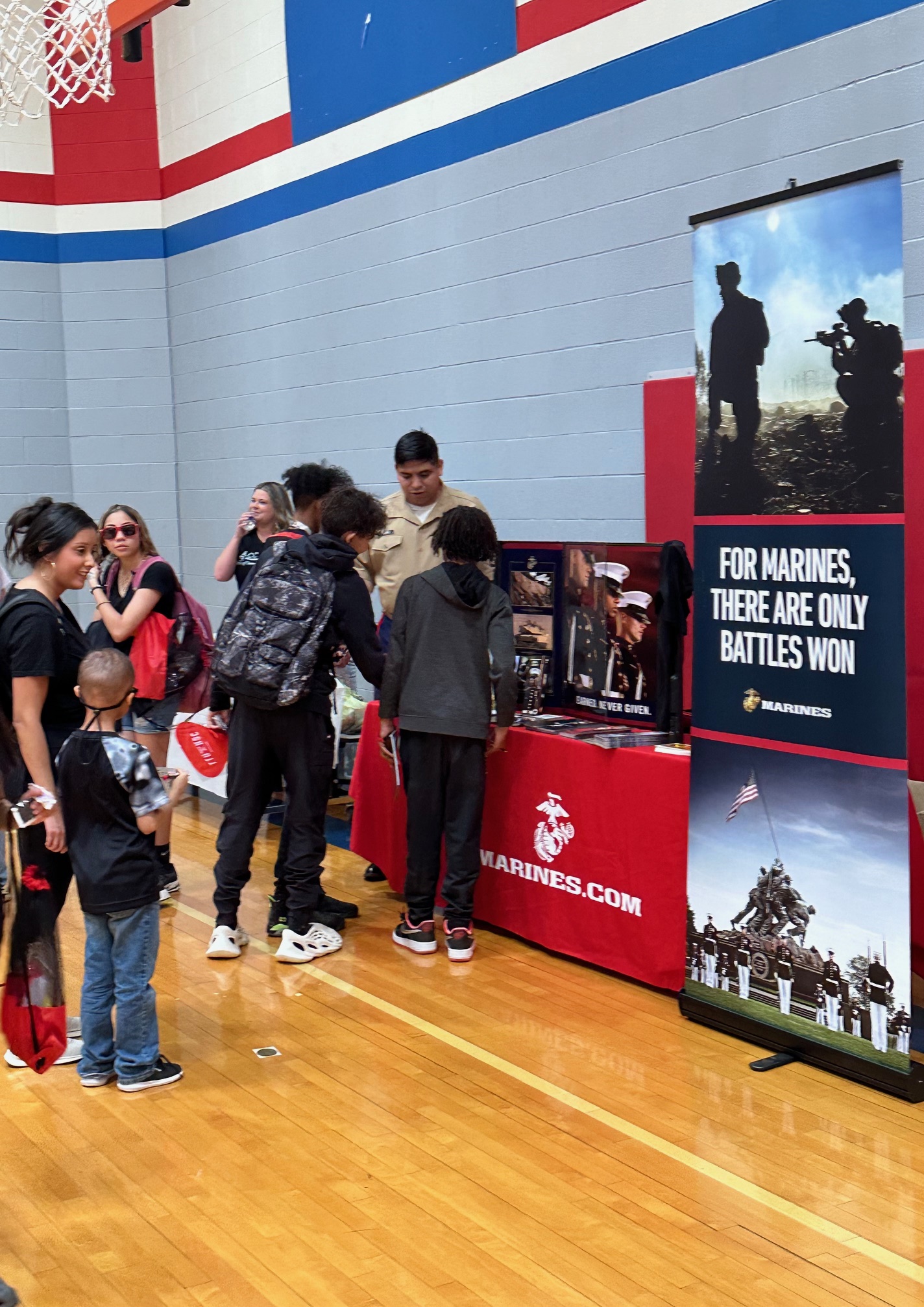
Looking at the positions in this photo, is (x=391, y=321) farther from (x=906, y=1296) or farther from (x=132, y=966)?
(x=906, y=1296)

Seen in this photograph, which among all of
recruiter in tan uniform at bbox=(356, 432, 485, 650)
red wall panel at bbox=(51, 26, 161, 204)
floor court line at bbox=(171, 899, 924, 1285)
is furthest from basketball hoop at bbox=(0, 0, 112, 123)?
floor court line at bbox=(171, 899, 924, 1285)

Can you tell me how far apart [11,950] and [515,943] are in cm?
226

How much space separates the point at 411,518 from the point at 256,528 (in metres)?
1.22

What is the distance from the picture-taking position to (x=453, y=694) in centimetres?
459

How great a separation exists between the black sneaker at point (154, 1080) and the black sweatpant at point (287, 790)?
98 centimetres

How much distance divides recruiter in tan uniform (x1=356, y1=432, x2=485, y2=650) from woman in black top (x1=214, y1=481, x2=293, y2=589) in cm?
55

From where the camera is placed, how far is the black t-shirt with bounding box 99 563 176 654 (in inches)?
205

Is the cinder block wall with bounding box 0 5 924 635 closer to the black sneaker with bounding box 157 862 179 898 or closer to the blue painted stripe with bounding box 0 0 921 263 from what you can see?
the blue painted stripe with bounding box 0 0 921 263

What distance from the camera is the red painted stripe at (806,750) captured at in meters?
3.48

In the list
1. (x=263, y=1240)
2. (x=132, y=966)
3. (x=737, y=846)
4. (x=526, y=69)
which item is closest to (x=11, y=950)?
(x=132, y=966)

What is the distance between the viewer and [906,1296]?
2586 millimetres

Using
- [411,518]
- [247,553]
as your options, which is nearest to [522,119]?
[411,518]

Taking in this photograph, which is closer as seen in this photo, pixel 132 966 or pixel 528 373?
pixel 132 966

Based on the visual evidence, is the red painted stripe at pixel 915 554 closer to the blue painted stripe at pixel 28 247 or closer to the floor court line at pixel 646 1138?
the floor court line at pixel 646 1138
